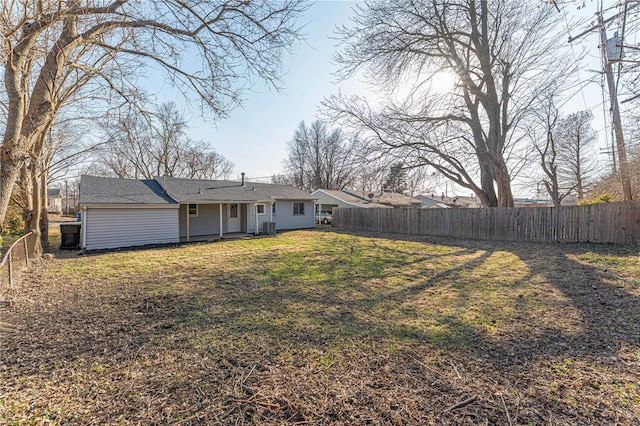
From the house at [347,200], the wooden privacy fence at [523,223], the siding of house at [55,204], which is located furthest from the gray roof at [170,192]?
the siding of house at [55,204]

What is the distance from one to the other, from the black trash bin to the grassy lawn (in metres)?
6.38

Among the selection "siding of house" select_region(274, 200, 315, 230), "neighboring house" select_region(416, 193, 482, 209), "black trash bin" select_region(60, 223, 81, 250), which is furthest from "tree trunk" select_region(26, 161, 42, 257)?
"neighboring house" select_region(416, 193, 482, 209)

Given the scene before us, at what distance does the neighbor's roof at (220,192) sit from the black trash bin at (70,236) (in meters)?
3.87

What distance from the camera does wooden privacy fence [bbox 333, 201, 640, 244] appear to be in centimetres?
973

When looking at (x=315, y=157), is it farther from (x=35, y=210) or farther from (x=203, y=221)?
(x=35, y=210)

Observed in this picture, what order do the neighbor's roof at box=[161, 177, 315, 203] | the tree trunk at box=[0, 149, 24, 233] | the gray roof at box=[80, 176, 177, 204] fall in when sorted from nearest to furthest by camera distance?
the tree trunk at box=[0, 149, 24, 233] → the gray roof at box=[80, 176, 177, 204] → the neighbor's roof at box=[161, 177, 315, 203]

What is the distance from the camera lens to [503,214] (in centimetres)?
1298

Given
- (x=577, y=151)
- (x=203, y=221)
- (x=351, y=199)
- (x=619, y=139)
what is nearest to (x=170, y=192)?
(x=203, y=221)

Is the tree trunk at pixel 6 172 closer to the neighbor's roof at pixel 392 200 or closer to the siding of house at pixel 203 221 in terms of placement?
the siding of house at pixel 203 221

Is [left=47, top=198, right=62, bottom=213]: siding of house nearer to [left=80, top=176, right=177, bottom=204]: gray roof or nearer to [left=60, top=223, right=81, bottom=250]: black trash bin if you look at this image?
[left=80, top=176, right=177, bottom=204]: gray roof

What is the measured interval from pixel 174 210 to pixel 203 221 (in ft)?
8.32

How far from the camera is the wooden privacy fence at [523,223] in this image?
973 centimetres

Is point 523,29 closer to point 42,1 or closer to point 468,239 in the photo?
point 468,239

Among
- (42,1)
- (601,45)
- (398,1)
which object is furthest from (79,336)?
(398,1)
